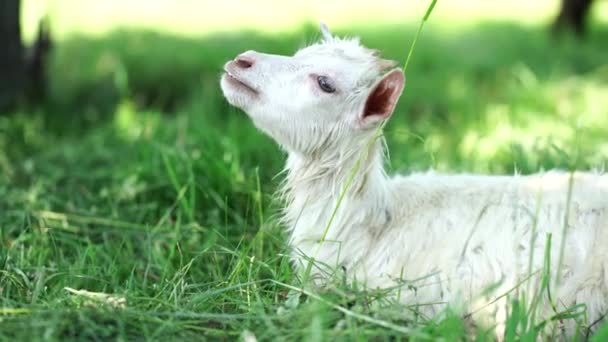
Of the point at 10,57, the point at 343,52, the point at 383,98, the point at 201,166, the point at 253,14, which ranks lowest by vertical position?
the point at 201,166

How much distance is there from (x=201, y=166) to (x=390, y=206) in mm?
1175

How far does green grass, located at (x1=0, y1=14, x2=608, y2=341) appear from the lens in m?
2.53

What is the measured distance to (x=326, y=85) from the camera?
3.04m

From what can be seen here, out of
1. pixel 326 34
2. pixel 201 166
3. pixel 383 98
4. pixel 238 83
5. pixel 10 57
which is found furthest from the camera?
pixel 10 57

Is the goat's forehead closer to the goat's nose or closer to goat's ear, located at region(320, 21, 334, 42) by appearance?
goat's ear, located at region(320, 21, 334, 42)

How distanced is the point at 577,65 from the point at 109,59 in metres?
4.11

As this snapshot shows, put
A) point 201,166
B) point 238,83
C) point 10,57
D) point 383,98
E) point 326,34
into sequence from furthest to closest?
point 10,57 → point 201,166 → point 326,34 → point 238,83 → point 383,98

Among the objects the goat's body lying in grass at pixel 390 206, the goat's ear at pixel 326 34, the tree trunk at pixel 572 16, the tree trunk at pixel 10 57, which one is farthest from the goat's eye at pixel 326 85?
the tree trunk at pixel 572 16

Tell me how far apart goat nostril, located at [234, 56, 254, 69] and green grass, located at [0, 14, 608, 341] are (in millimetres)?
544

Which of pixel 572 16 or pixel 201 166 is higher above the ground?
pixel 572 16

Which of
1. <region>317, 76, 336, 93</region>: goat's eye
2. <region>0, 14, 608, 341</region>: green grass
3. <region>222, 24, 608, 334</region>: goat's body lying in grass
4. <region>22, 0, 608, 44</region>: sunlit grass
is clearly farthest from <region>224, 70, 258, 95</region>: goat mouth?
<region>22, 0, 608, 44</region>: sunlit grass

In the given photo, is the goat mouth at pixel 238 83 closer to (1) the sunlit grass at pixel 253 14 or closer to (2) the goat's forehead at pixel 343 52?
(2) the goat's forehead at pixel 343 52

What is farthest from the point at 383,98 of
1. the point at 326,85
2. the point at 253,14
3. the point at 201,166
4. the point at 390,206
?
the point at 253,14

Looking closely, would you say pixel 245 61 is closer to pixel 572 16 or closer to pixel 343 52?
pixel 343 52
